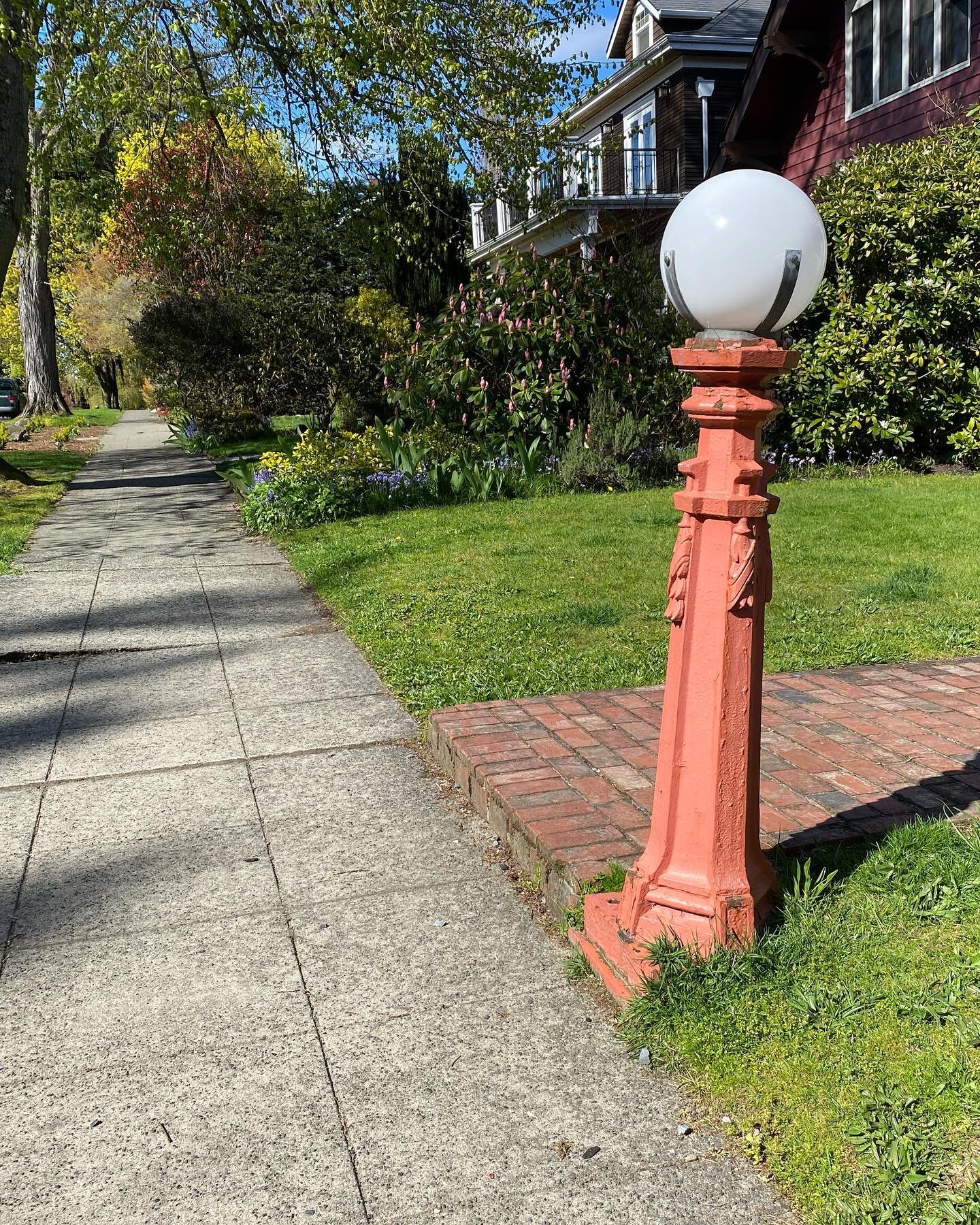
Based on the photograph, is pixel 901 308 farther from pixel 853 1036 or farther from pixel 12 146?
pixel 853 1036

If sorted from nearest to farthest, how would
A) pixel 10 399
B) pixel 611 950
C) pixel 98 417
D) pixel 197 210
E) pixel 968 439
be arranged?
1. pixel 611 950
2. pixel 968 439
3. pixel 197 210
4. pixel 98 417
5. pixel 10 399

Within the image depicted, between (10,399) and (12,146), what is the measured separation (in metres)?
27.9

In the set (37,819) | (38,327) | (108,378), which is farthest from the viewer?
(108,378)

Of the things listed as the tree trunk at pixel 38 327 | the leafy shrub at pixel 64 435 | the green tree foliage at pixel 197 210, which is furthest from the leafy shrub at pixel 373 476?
the tree trunk at pixel 38 327

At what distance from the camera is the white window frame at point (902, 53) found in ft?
46.6

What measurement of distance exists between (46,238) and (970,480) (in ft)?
80.9

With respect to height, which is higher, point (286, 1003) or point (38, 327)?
point (38, 327)

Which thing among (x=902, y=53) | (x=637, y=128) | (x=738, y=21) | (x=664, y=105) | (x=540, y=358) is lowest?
(x=540, y=358)

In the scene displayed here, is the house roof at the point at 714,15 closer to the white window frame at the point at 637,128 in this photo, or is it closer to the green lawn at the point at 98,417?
the white window frame at the point at 637,128

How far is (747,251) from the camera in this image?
248cm

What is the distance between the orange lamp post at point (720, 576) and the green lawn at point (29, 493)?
7.55m

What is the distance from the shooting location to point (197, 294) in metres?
20.0

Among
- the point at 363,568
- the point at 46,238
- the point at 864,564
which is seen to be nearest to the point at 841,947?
the point at 864,564

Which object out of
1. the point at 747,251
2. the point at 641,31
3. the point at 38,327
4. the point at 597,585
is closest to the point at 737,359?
the point at 747,251
